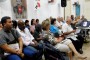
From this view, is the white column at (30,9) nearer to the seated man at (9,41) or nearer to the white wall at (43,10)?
the white wall at (43,10)

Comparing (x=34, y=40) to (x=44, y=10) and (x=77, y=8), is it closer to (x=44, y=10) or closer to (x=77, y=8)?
(x=44, y=10)

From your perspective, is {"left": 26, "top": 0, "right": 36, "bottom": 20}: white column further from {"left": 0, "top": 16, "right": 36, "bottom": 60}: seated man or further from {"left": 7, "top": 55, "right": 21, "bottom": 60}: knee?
{"left": 7, "top": 55, "right": 21, "bottom": 60}: knee

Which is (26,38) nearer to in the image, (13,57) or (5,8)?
(13,57)

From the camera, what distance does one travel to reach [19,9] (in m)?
6.52

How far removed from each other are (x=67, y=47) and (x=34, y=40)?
35.8 inches

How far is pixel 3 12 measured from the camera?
18.5 ft

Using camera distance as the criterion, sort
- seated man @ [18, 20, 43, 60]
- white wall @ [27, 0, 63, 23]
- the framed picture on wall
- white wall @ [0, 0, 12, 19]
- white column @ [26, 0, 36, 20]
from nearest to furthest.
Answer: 1. seated man @ [18, 20, 43, 60]
2. white wall @ [0, 0, 12, 19]
3. the framed picture on wall
4. white column @ [26, 0, 36, 20]
5. white wall @ [27, 0, 63, 23]

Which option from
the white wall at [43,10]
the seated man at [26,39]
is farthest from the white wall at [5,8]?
the white wall at [43,10]

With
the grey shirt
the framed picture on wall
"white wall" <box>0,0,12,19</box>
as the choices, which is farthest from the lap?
the framed picture on wall

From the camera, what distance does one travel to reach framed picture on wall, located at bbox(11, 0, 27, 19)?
20.6ft

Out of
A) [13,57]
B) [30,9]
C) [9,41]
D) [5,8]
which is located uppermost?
[5,8]

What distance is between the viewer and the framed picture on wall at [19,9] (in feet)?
20.6

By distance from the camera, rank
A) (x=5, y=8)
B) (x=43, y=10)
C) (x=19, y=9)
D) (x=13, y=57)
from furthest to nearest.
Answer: (x=43, y=10) → (x=19, y=9) → (x=5, y=8) → (x=13, y=57)

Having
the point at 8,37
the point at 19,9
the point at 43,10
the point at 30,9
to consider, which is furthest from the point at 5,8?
the point at 43,10
